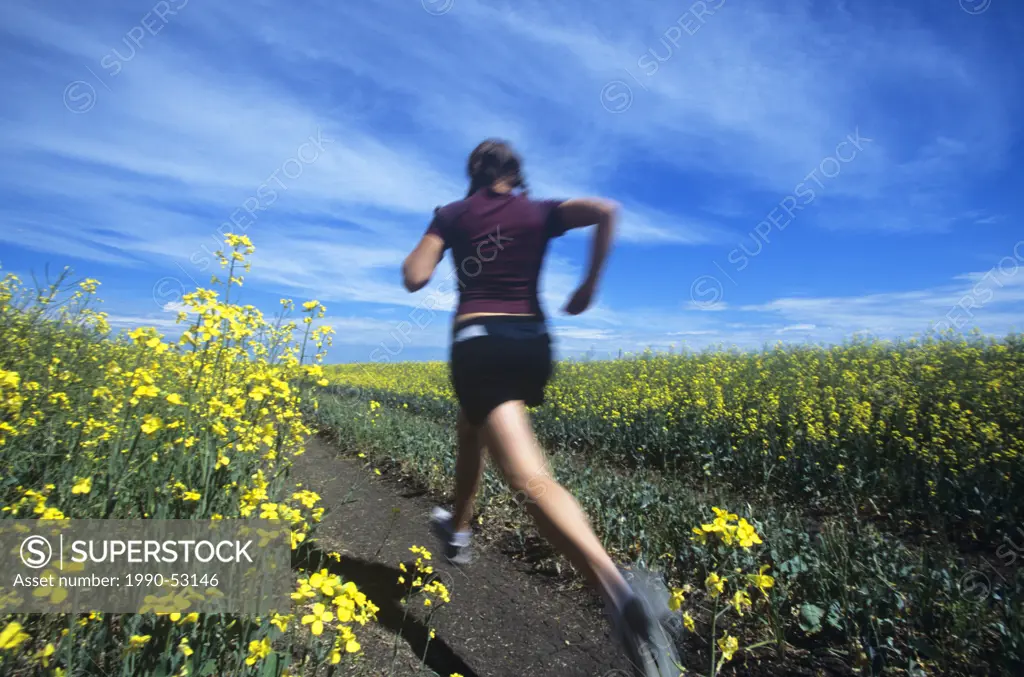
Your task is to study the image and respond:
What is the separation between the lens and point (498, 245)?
1.76 metres

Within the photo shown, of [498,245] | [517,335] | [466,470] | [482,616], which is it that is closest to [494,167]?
[498,245]

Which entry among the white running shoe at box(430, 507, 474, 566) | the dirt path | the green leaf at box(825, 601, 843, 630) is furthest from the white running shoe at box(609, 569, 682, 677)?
the green leaf at box(825, 601, 843, 630)

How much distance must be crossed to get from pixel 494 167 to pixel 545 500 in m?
1.23

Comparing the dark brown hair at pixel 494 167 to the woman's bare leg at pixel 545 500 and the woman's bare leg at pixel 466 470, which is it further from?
the woman's bare leg at pixel 466 470

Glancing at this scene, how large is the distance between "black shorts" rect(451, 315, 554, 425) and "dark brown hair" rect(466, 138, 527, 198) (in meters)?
0.57

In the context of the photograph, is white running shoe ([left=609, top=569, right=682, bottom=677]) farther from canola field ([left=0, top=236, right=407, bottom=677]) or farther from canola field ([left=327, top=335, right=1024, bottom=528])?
canola field ([left=327, top=335, right=1024, bottom=528])

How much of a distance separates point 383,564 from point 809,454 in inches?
188

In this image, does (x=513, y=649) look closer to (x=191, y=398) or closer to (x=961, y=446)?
(x=191, y=398)

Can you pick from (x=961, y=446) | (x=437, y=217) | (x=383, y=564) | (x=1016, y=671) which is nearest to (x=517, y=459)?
(x=437, y=217)

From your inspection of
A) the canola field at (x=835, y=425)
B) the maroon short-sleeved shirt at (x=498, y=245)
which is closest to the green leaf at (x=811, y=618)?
the maroon short-sleeved shirt at (x=498, y=245)

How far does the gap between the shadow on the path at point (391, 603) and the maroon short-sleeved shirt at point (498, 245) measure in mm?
1181

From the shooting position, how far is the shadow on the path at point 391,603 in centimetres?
225

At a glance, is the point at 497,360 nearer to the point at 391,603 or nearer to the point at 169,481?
the point at 169,481

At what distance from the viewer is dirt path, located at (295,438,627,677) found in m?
2.29
